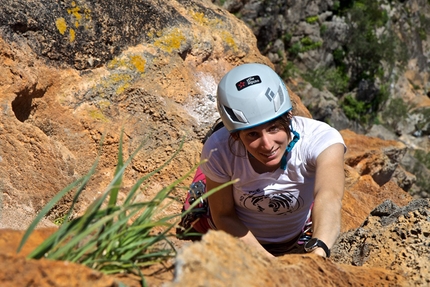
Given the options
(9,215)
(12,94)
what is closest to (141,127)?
(12,94)

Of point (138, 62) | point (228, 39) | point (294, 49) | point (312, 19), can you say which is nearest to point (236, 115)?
point (138, 62)

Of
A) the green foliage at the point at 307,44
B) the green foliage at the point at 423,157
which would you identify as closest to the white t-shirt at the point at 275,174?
the green foliage at the point at 307,44

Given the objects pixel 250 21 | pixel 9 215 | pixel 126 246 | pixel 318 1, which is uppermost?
pixel 126 246

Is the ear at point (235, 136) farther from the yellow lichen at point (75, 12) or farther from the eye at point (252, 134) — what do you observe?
the yellow lichen at point (75, 12)

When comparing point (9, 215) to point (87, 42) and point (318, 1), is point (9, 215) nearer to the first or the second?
point (87, 42)

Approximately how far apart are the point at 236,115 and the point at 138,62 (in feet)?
7.58

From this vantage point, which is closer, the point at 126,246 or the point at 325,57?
the point at 126,246

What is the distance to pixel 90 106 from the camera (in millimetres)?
5449

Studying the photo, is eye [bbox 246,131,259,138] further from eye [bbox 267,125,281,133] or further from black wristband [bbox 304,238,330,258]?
black wristband [bbox 304,238,330,258]

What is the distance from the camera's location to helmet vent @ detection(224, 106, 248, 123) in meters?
3.57

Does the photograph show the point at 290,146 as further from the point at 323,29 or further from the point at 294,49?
the point at 323,29

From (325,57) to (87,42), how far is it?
14.1m

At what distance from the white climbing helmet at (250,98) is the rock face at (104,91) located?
1254mm

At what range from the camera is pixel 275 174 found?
3.86 metres
